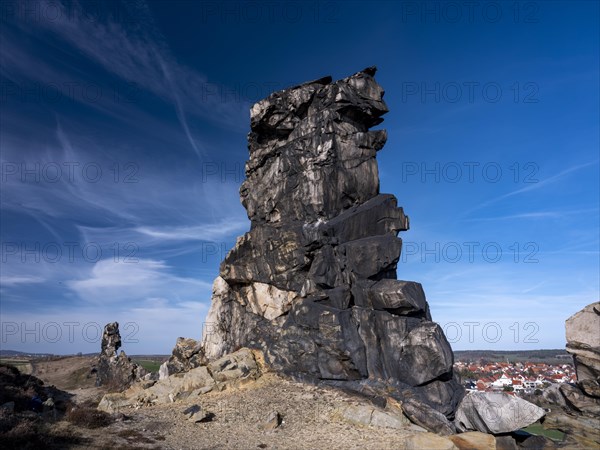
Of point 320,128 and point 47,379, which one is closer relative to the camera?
point 320,128

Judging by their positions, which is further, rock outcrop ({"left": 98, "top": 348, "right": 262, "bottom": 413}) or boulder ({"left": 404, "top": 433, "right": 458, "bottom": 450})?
rock outcrop ({"left": 98, "top": 348, "right": 262, "bottom": 413})

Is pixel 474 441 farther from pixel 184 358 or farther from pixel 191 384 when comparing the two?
pixel 184 358

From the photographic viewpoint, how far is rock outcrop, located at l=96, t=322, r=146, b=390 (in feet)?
171

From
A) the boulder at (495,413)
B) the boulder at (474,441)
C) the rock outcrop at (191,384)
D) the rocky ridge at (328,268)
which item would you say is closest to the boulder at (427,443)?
the boulder at (474,441)

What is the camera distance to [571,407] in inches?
993

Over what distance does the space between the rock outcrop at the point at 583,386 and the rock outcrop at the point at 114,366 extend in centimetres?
4778

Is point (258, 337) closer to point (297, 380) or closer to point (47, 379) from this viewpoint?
point (297, 380)

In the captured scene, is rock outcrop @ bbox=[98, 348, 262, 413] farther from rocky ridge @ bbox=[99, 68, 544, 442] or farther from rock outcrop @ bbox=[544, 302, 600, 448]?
rock outcrop @ bbox=[544, 302, 600, 448]

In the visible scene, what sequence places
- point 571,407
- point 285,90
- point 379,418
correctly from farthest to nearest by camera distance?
point 285,90 → point 571,407 → point 379,418

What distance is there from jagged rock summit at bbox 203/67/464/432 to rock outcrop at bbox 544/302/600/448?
6700mm

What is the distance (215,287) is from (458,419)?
84.1 ft

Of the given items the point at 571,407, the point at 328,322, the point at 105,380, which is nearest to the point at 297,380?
the point at 328,322

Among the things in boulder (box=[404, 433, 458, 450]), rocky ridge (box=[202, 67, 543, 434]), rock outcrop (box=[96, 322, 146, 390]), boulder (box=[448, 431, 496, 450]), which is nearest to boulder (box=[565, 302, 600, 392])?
rocky ridge (box=[202, 67, 543, 434])

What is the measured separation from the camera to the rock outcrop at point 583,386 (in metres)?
23.5
